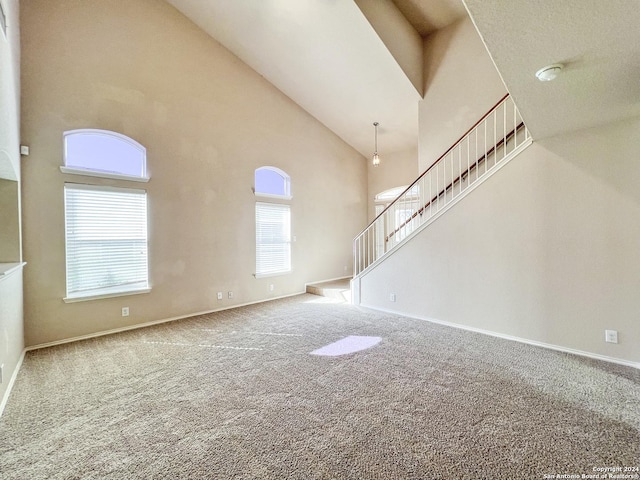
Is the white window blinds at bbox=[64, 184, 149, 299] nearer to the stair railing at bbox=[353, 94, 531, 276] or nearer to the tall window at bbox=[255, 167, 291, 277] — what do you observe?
the tall window at bbox=[255, 167, 291, 277]

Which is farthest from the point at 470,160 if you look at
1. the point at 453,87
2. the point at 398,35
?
the point at 398,35

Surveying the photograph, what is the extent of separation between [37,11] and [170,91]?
1571 millimetres

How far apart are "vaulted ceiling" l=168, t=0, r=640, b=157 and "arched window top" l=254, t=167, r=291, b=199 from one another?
5.87 feet

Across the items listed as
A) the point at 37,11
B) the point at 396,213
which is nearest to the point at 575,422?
the point at 396,213

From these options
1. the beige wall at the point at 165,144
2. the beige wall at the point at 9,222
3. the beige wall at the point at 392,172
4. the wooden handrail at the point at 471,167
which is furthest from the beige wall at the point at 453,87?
the beige wall at the point at 9,222

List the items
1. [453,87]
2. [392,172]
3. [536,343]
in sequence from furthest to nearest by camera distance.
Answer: [392,172] < [453,87] < [536,343]

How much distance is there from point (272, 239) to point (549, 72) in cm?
501

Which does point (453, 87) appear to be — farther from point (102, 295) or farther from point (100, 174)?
point (102, 295)

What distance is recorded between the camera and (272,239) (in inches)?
239

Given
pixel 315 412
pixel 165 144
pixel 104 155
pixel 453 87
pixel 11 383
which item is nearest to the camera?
pixel 315 412

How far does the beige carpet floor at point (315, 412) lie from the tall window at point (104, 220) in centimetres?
88

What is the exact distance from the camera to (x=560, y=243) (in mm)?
3215

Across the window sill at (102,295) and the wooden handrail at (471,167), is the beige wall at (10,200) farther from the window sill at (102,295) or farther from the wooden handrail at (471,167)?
the wooden handrail at (471,167)

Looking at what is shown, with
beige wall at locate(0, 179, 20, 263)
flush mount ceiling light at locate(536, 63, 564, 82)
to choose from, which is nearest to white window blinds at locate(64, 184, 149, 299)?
beige wall at locate(0, 179, 20, 263)
